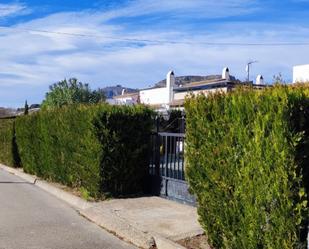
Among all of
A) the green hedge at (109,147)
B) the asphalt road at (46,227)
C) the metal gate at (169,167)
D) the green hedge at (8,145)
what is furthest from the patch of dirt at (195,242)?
the green hedge at (8,145)

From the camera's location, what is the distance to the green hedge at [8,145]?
23.7 m

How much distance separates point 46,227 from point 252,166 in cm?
485

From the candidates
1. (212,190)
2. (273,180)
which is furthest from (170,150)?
(273,180)

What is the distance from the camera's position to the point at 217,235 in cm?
683

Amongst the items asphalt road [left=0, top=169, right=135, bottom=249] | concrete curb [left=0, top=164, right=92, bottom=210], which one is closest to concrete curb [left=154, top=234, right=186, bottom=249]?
asphalt road [left=0, top=169, right=135, bottom=249]

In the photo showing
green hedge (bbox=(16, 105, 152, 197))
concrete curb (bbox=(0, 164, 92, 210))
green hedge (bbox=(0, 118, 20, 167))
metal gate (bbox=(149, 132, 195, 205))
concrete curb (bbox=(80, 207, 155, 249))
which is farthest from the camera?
green hedge (bbox=(0, 118, 20, 167))

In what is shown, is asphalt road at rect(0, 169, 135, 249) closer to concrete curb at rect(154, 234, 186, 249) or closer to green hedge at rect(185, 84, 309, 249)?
concrete curb at rect(154, 234, 186, 249)

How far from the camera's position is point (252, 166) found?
593 centimetres

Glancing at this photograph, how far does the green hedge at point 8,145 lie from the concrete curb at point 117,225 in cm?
1031

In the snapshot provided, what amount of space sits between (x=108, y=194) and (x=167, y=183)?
4.72ft

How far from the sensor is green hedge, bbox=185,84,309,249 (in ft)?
17.9

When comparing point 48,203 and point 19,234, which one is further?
point 48,203

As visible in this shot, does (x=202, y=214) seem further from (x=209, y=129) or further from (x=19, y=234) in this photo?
(x=19, y=234)

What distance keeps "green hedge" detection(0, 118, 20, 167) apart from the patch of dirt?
663 inches
